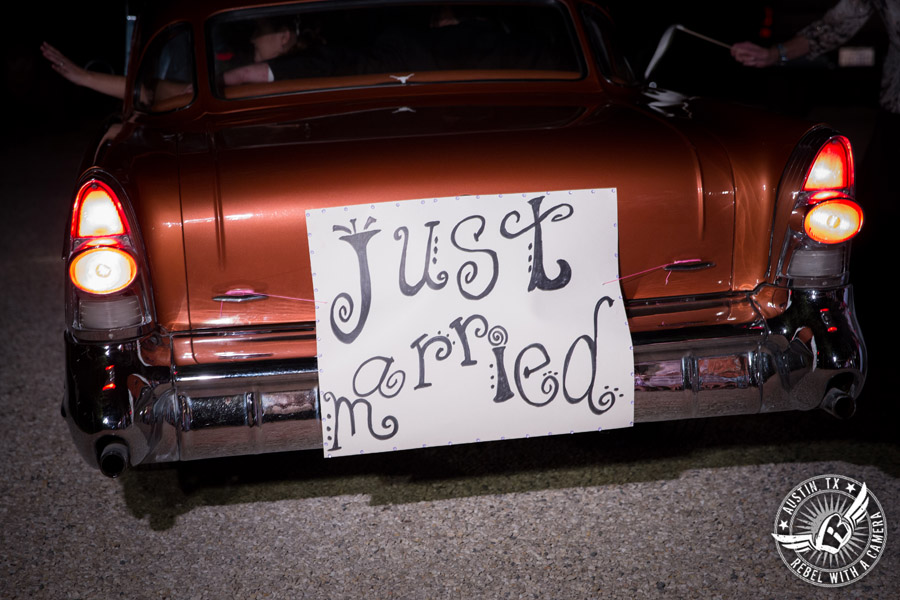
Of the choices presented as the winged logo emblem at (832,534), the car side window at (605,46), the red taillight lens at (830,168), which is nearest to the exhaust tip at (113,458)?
the winged logo emblem at (832,534)

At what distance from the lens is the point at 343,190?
2.26 m

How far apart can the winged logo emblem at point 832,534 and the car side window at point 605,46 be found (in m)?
1.67

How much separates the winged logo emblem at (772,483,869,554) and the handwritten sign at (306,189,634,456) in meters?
0.62

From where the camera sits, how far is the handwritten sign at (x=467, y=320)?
225cm

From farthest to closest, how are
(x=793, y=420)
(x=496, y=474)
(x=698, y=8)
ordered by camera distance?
(x=698, y=8), (x=793, y=420), (x=496, y=474)

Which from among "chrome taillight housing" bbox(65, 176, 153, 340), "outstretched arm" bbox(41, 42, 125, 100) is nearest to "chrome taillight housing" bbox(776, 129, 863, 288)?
"chrome taillight housing" bbox(65, 176, 153, 340)

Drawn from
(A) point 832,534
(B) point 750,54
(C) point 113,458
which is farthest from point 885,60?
(C) point 113,458

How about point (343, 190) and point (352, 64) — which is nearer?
point (343, 190)

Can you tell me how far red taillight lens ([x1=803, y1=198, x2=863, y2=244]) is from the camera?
237 centimetres

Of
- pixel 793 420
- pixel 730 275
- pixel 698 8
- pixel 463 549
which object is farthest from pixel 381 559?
pixel 698 8

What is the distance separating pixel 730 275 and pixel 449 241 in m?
0.80

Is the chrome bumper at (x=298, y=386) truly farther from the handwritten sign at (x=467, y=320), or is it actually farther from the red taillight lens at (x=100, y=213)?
the red taillight lens at (x=100, y=213)

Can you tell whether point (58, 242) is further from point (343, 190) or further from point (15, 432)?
point (343, 190)

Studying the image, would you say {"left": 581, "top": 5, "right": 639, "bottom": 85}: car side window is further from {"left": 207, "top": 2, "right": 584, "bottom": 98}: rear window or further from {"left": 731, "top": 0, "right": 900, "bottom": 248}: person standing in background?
{"left": 731, "top": 0, "right": 900, "bottom": 248}: person standing in background
